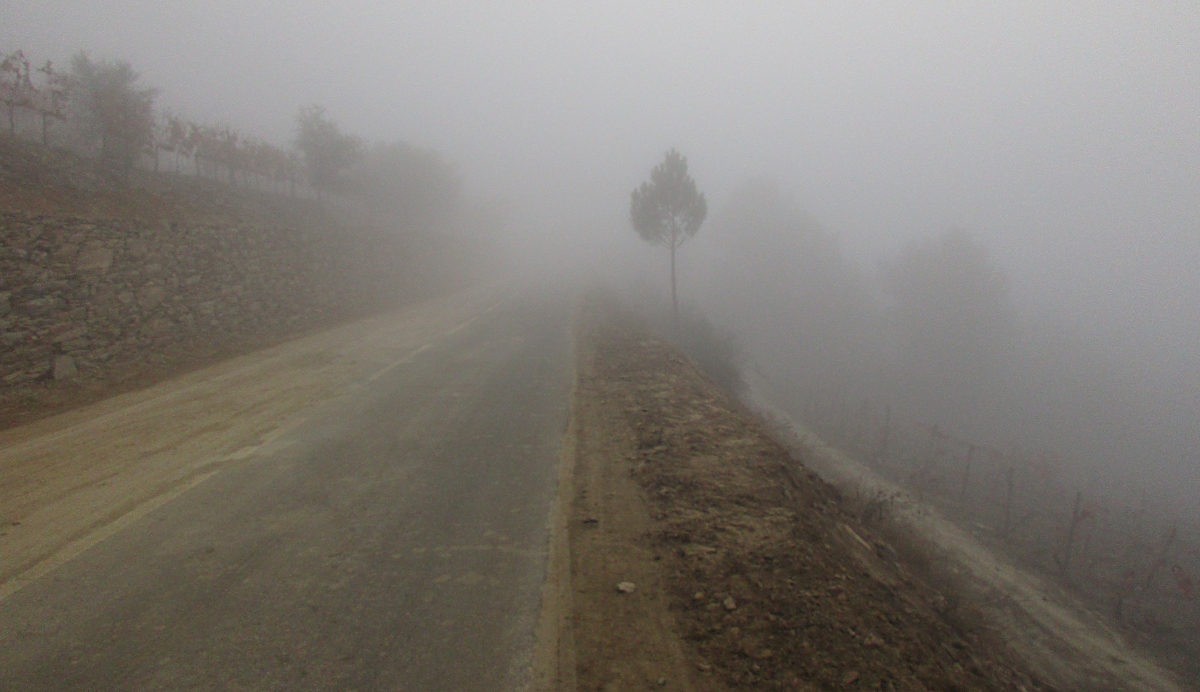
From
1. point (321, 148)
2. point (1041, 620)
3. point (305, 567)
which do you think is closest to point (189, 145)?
point (321, 148)

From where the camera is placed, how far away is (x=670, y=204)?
2853 centimetres

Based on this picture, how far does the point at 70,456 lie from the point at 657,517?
6675mm

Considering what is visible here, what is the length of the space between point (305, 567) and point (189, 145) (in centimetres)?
3062

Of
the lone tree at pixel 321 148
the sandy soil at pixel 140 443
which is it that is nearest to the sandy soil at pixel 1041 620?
the sandy soil at pixel 140 443

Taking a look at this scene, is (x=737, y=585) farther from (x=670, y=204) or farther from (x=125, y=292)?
(x=670, y=204)

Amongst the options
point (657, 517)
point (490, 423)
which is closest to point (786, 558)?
point (657, 517)

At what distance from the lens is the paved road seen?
2.97 m

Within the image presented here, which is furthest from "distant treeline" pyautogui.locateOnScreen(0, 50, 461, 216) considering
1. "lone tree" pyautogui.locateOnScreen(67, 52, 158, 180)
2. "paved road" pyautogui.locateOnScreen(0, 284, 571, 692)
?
"paved road" pyautogui.locateOnScreen(0, 284, 571, 692)

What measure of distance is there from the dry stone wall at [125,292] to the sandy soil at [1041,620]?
13.5m

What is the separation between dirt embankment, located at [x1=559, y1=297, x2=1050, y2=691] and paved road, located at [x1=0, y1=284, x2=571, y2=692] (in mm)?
520

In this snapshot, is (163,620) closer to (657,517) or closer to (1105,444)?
(657,517)

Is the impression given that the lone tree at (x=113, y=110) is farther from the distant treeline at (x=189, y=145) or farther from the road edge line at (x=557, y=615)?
the road edge line at (x=557, y=615)

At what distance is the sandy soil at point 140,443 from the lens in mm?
4395

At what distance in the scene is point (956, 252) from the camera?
127ft
